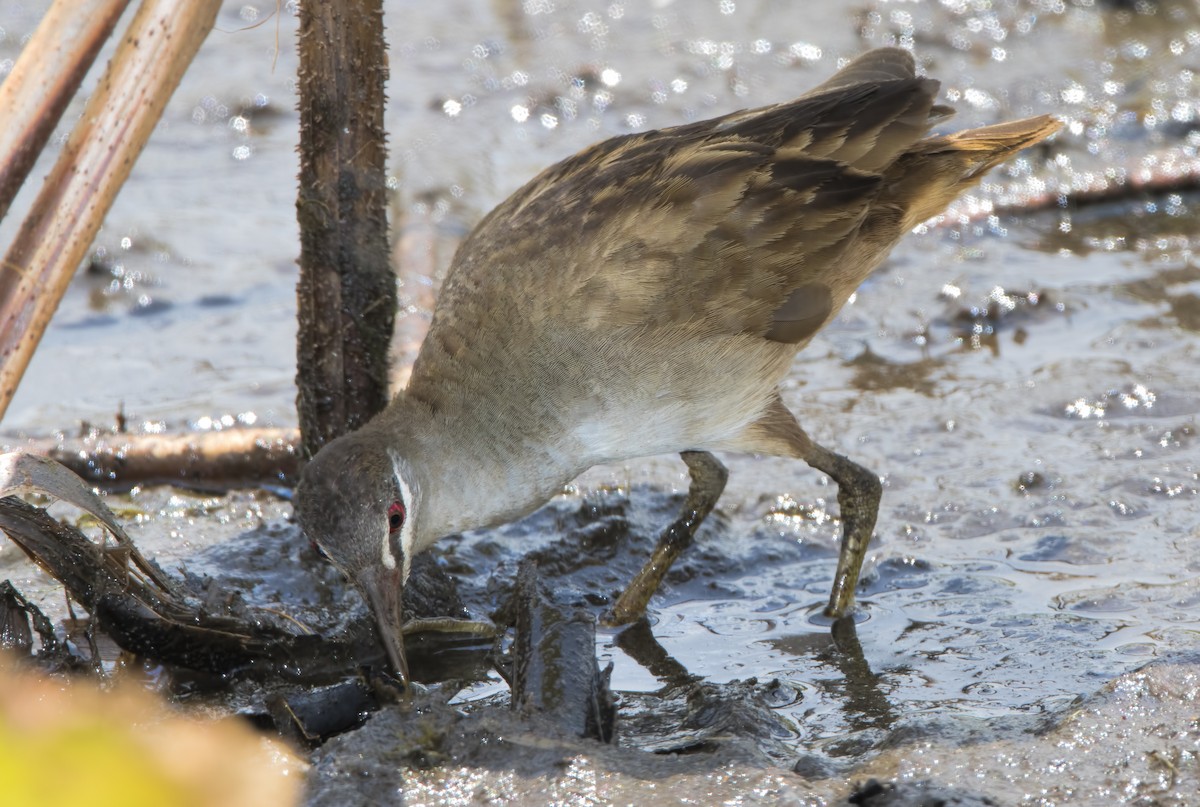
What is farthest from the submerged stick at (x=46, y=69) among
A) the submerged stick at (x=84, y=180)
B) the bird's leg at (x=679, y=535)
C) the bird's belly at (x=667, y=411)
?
the bird's leg at (x=679, y=535)

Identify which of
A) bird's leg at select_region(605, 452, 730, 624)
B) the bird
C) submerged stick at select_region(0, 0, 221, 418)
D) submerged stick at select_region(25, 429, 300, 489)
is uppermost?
submerged stick at select_region(0, 0, 221, 418)

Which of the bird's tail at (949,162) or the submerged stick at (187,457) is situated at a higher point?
the bird's tail at (949,162)

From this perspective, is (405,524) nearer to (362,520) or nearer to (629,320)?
(362,520)

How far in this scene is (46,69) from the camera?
13.1 ft

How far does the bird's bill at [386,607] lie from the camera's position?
374 cm

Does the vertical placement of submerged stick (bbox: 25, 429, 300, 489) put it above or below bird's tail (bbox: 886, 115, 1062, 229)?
below

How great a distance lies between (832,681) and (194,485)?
2.81 m

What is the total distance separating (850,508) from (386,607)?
185 centimetres

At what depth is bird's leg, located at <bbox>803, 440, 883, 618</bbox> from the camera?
457 centimetres

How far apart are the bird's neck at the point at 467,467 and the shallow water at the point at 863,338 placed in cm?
65

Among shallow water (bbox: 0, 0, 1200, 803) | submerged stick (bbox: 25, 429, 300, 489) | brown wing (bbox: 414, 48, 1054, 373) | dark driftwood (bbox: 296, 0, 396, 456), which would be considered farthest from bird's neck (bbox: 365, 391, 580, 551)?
submerged stick (bbox: 25, 429, 300, 489)

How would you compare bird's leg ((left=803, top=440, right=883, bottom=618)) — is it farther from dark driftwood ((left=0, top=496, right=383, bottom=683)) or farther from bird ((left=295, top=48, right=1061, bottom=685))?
dark driftwood ((left=0, top=496, right=383, bottom=683))

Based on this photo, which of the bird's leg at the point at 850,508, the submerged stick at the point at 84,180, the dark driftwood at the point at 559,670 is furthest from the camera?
the bird's leg at the point at 850,508

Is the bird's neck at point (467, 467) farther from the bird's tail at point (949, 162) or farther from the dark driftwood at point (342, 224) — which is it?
the bird's tail at point (949, 162)
